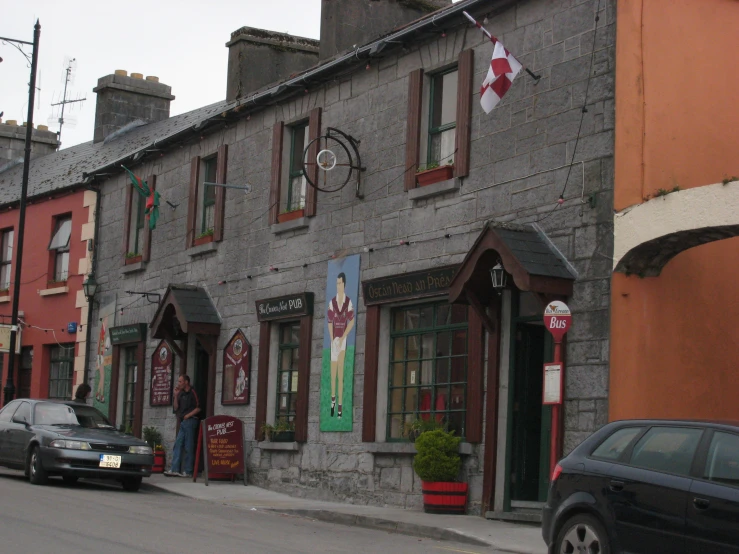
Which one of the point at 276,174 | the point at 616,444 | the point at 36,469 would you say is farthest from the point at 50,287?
the point at 616,444

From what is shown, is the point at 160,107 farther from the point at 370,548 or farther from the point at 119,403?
the point at 370,548

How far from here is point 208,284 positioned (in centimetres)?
2273

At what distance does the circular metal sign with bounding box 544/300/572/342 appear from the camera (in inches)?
535

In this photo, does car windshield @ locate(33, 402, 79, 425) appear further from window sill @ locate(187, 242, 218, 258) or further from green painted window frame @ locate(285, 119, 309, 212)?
green painted window frame @ locate(285, 119, 309, 212)

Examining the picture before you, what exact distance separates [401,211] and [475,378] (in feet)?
9.73

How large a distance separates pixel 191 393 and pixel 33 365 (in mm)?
9153

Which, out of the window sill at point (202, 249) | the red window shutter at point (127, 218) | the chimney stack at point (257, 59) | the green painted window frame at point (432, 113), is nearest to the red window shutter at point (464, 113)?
the green painted window frame at point (432, 113)

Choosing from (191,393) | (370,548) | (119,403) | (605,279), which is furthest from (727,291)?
(119,403)

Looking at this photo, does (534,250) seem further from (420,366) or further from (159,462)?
(159,462)

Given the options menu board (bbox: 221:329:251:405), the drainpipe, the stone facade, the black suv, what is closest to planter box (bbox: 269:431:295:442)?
the stone facade

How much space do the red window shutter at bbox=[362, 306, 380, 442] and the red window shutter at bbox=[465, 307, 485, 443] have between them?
205 cm

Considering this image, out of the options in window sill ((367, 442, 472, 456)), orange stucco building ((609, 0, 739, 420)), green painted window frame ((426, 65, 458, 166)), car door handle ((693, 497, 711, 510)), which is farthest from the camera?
green painted window frame ((426, 65, 458, 166))

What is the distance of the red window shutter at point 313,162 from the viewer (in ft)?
64.3

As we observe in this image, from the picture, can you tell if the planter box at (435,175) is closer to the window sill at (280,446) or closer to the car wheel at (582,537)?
the window sill at (280,446)
